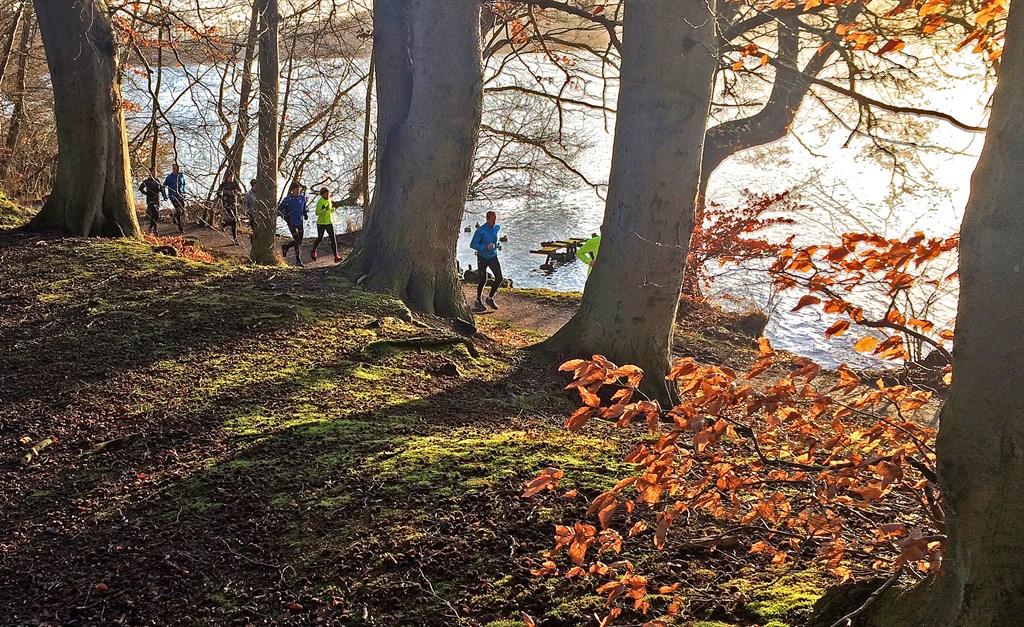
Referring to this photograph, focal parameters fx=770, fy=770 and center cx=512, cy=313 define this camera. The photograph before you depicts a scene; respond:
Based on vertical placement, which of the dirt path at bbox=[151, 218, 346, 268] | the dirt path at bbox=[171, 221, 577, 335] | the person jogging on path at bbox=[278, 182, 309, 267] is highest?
the person jogging on path at bbox=[278, 182, 309, 267]

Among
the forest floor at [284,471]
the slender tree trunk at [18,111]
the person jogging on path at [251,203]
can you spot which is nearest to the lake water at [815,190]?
the person jogging on path at [251,203]

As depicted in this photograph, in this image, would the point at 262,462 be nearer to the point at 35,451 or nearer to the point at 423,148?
the point at 35,451

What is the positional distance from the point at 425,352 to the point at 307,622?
12.7 ft

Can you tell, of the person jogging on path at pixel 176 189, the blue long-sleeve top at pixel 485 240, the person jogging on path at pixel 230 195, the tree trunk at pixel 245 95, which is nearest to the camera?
the blue long-sleeve top at pixel 485 240

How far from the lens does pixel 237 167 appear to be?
1650cm

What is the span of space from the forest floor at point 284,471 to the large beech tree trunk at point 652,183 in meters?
0.84

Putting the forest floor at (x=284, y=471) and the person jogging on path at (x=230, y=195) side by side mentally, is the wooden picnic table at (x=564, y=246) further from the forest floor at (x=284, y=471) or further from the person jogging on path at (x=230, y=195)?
the forest floor at (x=284, y=471)

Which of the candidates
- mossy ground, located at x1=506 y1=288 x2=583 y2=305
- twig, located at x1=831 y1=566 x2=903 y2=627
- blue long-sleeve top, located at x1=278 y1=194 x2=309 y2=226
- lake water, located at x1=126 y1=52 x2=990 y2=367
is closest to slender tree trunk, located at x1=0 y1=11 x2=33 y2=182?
lake water, located at x1=126 y1=52 x2=990 y2=367

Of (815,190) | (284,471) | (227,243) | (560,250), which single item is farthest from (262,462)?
(560,250)

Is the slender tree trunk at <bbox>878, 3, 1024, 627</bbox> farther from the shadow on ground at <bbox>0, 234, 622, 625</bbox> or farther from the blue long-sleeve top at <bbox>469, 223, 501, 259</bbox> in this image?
the blue long-sleeve top at <bbox>469, 223, 501, 259</bbox>

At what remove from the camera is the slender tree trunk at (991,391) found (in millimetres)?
1730

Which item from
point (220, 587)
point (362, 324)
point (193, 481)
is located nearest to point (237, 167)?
point (362, 324)

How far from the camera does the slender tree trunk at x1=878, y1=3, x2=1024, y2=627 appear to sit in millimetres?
1730

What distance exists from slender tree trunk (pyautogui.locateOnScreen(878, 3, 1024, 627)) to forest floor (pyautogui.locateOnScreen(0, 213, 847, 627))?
96 cm
